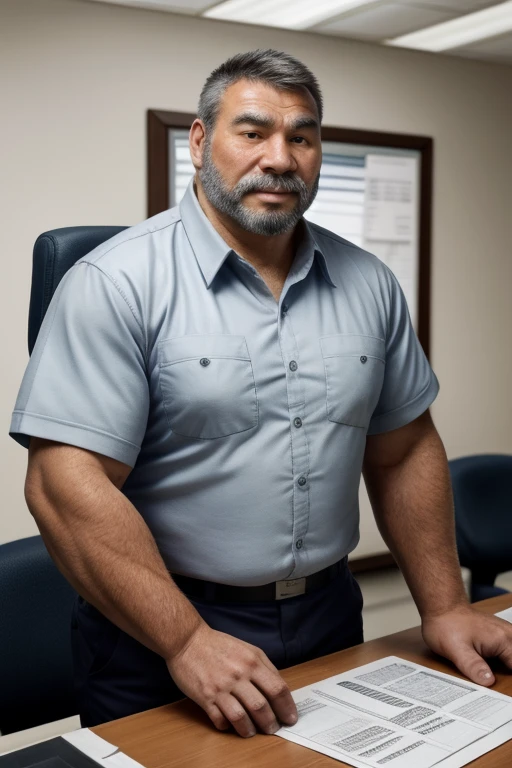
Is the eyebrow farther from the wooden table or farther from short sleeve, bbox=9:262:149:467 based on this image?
the wooden table

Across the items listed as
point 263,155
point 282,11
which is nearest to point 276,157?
point 263,155

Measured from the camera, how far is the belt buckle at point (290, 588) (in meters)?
1.41

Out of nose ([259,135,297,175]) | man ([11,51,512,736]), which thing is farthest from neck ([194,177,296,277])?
nose ([259,135,297,175])

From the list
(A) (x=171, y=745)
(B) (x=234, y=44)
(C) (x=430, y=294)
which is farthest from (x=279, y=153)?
(C) (x=430, y=294)

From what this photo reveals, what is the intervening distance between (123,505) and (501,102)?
3.81m

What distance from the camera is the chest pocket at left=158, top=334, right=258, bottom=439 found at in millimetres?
1321

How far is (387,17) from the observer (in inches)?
141

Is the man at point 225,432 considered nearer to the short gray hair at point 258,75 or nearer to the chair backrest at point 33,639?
the short gray hair at point 258,75

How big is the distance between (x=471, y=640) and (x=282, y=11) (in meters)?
2.81

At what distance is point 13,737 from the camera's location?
2795 millimetres

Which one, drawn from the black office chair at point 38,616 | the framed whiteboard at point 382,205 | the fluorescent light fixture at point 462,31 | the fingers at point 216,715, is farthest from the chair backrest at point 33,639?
the fluorescent light fixture at point 462,31

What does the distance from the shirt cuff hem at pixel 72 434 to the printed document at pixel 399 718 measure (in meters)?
0.43

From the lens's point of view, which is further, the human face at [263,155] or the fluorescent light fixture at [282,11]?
the fluorescent light fixture at [282,11]

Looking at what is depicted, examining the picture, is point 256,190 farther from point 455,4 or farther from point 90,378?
point 455,4
